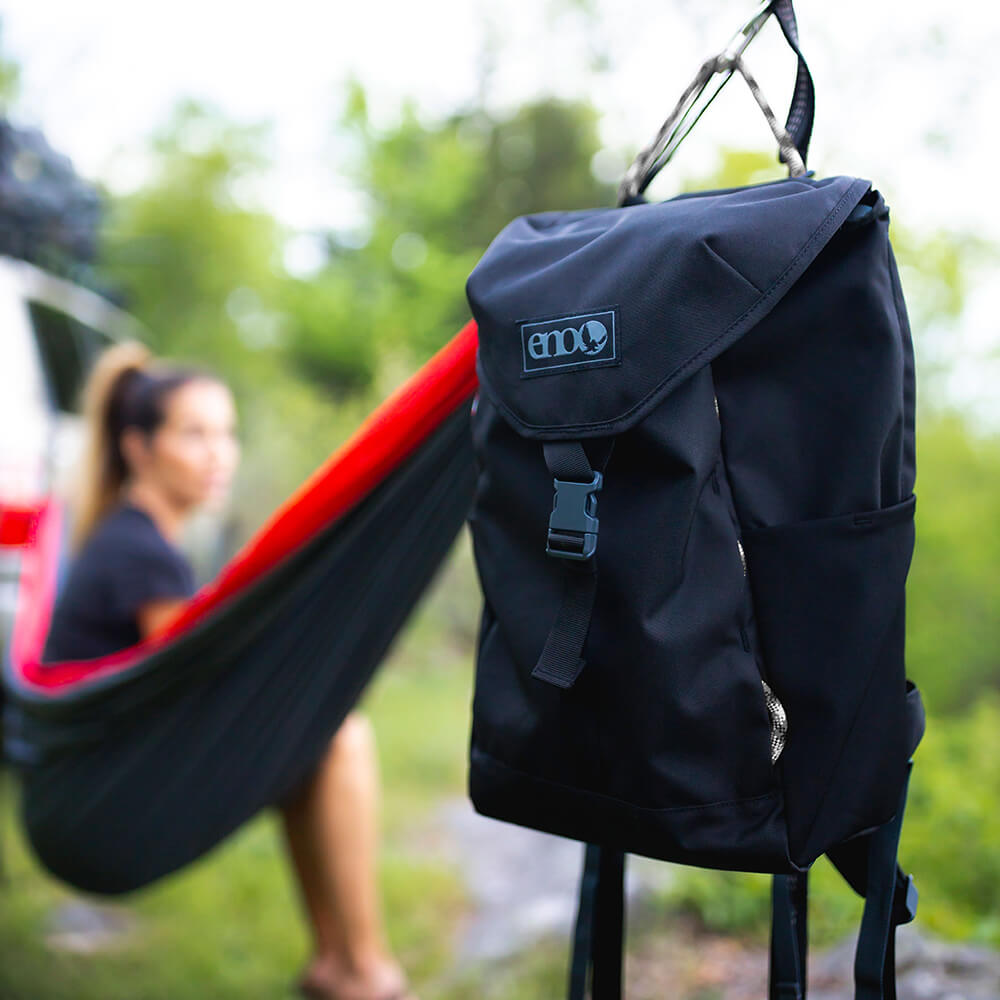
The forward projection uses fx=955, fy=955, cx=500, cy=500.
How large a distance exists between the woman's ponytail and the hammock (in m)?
0.54

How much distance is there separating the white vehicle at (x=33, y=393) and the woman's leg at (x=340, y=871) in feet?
4.33

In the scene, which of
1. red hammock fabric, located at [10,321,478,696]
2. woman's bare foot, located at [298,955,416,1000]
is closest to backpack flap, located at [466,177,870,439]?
red hammock fabric, located at [10,321,478,696]

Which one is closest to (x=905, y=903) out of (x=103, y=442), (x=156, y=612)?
(x=156, y=612)

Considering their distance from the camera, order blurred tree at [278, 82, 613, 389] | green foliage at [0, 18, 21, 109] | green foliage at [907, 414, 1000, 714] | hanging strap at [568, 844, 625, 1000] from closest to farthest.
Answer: hanging strap at [568, 844, 625, 1000] < green foliage at [907, 414, 1000, 714] < blurred tree at [278, 82, 613, 389] < green foliage at [0, 18, 21, 109]

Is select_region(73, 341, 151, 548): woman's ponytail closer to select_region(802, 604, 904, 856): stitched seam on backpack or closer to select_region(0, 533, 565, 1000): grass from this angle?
select_region(0, 533, 565, 1000): grass

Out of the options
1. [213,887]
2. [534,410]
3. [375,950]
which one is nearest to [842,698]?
[534,410]

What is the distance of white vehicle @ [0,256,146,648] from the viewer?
2.90 metres

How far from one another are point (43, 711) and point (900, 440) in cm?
156

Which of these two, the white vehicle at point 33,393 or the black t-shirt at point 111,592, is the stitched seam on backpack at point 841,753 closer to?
the black t-shirt at point 111,592

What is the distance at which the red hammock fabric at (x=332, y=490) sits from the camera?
131 cm

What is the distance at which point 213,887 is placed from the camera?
2781mm

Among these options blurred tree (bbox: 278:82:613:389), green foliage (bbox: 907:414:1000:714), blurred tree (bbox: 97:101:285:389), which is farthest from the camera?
blurred tree (bbox: 97:101:285:389)

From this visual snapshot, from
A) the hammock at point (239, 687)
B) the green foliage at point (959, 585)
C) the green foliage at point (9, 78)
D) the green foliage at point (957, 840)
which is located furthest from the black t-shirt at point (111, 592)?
the green foliage at point (9, 78)

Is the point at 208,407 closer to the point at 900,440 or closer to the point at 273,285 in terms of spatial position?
the point at 900,440
